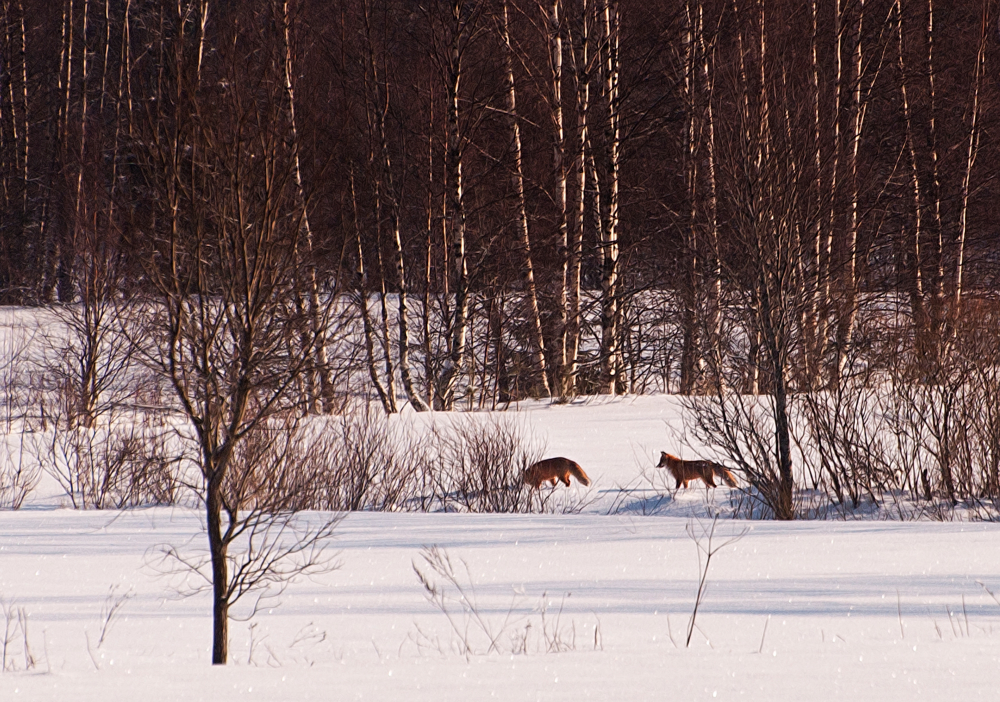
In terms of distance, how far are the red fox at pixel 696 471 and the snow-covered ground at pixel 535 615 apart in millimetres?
312

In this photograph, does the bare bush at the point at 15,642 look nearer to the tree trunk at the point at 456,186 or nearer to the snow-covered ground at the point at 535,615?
the snow-covered ground at the point at 535,615

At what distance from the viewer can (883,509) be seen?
7.83 m

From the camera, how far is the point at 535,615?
4363 millimetres

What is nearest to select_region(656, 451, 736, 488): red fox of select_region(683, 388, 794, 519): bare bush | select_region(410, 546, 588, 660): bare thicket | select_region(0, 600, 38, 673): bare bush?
select_region(683, 388, 794, 519): bare bush

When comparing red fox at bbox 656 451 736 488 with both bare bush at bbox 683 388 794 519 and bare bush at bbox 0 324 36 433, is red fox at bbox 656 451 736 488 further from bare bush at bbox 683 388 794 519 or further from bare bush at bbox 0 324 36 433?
bare bush at bbox 0 324 36 433

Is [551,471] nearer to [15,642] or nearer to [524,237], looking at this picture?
[15,642]

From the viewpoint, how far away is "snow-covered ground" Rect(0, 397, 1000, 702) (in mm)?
Result: 2854

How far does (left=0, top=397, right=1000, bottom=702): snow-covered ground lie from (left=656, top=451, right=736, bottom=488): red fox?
1.02ft

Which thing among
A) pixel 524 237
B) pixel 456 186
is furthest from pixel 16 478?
pixel 524 237

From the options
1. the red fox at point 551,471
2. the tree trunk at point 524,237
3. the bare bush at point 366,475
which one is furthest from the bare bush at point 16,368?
the red fox at point 551,471

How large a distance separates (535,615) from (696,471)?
3928mm

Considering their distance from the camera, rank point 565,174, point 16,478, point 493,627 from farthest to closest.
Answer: point 565,174, point 16,478, point 493,627

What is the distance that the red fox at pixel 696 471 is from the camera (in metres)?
7.97

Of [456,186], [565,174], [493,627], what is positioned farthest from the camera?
[565,174]
